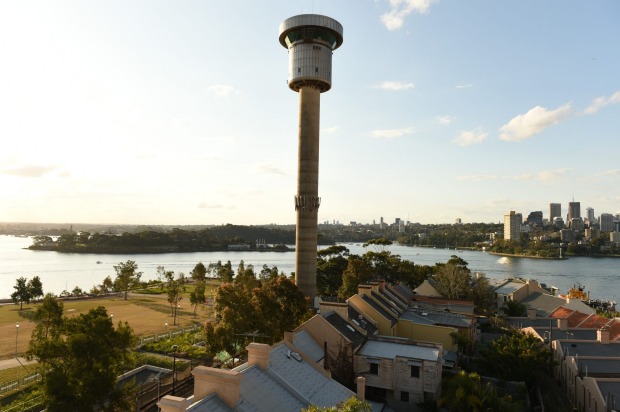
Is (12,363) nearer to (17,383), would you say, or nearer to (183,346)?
(17,383)

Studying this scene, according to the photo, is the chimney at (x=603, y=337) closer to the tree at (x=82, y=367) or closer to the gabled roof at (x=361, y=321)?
the gabled roof at (x=361, y=321)

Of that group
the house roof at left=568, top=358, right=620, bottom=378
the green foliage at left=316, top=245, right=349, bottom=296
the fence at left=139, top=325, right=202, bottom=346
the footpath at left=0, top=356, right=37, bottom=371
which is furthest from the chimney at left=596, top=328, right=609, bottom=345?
the footpath at left=0, top=356, right=37, bottom=371

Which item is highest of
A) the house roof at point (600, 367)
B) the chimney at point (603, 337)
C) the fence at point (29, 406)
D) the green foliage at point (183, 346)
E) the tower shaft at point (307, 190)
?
the tower shaft at point (307, 190)

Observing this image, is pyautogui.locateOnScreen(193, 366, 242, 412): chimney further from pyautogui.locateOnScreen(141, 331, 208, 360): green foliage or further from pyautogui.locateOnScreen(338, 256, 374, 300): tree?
pyautogui.locateOnScreen(338, 256, 374, 300): tree

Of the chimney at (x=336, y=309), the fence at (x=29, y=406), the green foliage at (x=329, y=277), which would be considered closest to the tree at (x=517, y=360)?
the chimney at (x=336, y=309)

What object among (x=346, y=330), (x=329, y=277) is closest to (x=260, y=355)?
(x=346, y=330)

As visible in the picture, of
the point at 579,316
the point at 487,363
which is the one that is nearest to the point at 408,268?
the point at 579,316
